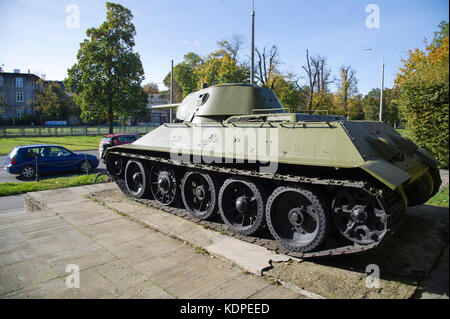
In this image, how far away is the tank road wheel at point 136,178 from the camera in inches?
337

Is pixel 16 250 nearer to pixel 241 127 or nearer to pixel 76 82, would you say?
pixel 241 127

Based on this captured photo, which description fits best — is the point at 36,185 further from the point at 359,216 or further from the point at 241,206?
the point at 359,216

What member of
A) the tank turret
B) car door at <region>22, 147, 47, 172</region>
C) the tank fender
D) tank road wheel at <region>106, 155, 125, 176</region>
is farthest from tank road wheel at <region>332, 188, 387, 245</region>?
car door at <region>22, 147, 47, 172</region>

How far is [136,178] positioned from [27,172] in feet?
24.5

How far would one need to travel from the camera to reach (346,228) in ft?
15.7

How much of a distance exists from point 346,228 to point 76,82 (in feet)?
83.6

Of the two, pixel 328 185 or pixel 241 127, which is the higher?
pixel 241 127

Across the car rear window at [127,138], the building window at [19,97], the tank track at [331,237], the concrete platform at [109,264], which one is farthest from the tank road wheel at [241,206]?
the building window at [19,97]

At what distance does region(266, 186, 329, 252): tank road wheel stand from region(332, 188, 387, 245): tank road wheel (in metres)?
0.24

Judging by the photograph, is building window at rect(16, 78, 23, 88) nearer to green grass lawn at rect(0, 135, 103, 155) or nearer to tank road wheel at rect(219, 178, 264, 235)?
green grass lawn at rect(0, 135, 103, 155)

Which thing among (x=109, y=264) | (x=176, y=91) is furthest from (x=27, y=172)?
(x=176, y=91)

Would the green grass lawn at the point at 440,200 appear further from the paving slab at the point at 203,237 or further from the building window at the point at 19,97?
the building window at the point at 19,97

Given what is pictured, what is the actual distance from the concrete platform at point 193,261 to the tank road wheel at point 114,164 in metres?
2.50

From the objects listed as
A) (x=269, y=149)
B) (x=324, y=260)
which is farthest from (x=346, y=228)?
(x=269, y=149)
